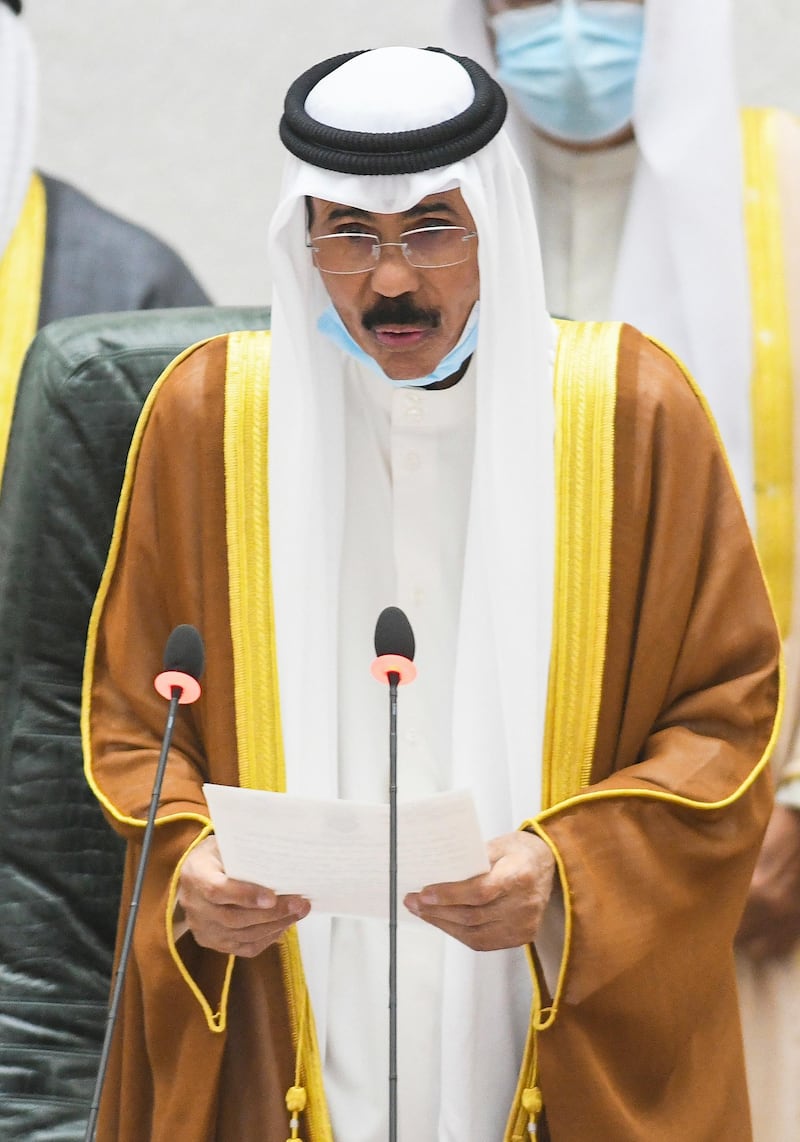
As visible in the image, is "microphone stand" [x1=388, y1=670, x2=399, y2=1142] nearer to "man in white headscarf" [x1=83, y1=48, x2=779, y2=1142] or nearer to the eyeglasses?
"man in white headscarf" [x1=83, y1=48, x2=779, y2=1142]

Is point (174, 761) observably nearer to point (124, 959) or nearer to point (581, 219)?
point (124, 959)

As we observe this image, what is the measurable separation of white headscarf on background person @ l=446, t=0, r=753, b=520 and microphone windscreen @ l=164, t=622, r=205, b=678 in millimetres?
1363

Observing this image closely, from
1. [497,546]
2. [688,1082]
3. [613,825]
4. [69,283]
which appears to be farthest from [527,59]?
[688,1082]

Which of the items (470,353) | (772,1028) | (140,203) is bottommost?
(772,1028)

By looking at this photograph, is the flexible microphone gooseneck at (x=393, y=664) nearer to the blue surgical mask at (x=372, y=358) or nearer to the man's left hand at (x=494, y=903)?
the man's left hand at (x=494, y=903)

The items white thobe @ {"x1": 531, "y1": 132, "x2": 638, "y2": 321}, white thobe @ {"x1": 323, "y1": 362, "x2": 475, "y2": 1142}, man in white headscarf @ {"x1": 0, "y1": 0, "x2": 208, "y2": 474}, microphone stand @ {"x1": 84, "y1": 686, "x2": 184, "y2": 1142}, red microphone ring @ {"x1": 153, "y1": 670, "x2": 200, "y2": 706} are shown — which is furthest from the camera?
man in white headscarf @ {"x1": 0, "y1": 0, "x2": 208, "y2": 474}

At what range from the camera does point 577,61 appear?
3.29m

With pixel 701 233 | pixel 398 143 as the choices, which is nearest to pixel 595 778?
pixel 398 143

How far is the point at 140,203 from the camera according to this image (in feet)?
15.2

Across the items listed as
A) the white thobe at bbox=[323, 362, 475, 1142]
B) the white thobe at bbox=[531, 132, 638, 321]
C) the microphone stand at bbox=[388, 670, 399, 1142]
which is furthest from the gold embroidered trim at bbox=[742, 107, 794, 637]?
the microphone stand at bbox=[388, 670, 399, 1142]

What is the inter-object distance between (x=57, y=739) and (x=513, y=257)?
1056 mm

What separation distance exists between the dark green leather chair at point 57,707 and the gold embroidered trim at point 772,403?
1.02 meters

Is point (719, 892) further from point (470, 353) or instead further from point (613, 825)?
point (470, 353)

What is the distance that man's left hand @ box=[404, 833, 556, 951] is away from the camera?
2.10 metres
